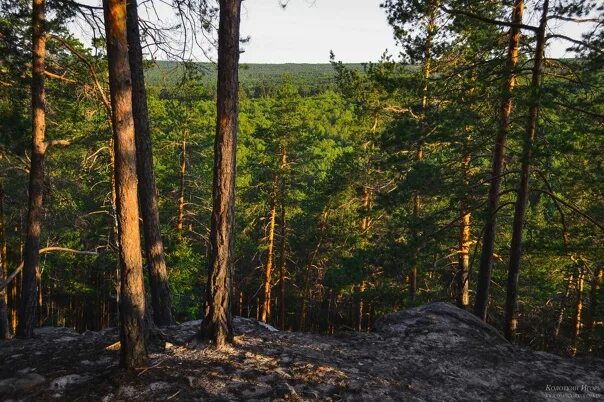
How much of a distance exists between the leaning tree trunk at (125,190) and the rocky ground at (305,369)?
0.38 m

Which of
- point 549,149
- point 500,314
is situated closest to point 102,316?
point 500,314

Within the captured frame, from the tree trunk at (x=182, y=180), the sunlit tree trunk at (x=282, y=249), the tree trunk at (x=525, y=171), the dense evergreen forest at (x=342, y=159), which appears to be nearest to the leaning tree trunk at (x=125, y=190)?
the dense evergreen forest at (x=342, y=159)

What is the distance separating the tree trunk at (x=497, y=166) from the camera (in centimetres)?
836

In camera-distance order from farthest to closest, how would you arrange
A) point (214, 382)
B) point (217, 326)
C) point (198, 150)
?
point (198, 150) → point (217, 326) → point (214, 382)

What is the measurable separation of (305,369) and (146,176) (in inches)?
160

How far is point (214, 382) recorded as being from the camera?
14.4 feet

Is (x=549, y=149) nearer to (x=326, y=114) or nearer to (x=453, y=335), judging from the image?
(x=453, y=335)

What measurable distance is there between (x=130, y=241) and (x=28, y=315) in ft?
18.0

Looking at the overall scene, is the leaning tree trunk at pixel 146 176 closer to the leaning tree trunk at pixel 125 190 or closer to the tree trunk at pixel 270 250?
the leaning tree trunk at pixel 125 190

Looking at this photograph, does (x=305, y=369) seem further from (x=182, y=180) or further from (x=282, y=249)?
(x=282, y=249)

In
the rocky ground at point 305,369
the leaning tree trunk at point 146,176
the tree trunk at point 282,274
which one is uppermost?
the leaning tree trunk at point 146,176

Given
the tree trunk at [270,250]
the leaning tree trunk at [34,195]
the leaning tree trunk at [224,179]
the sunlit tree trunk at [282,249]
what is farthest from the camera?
the sunlit tree trunk at [282,249]

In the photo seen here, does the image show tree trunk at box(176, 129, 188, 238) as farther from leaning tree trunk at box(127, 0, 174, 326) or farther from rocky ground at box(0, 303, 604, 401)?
rocky ground at box(0, 303, 604, 401)

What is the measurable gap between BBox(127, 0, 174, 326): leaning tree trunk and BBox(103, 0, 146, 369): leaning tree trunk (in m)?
2.20
